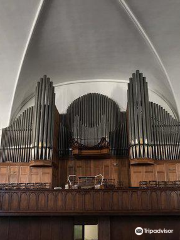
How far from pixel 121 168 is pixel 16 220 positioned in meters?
6.18

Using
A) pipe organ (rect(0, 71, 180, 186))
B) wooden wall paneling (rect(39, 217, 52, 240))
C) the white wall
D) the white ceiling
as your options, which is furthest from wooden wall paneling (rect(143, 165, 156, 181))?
wooden wall paneling (rect(39, 217, 52, 240))

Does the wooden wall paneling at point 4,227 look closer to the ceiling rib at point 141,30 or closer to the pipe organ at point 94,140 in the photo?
the pipe organ at point 94,140

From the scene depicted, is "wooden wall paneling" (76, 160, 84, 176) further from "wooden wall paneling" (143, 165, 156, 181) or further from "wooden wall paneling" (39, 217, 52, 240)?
"wooden wall paneling" (39, 217, 52, 240)

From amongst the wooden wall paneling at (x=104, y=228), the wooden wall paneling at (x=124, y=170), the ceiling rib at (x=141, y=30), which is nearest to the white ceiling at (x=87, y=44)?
the ceiling rib at (x=141, y=30)

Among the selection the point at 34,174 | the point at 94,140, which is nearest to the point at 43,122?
the point at 34,174

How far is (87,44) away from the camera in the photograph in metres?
16.3

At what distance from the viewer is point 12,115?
718 inches

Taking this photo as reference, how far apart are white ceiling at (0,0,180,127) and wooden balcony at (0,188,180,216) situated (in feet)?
19.1

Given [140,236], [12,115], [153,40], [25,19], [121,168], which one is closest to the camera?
[140,236]

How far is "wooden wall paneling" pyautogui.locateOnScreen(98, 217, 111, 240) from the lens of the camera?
12930 mm

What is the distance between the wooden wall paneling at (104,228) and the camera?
12.9 meters

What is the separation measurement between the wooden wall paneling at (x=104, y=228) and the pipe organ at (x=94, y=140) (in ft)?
10.1

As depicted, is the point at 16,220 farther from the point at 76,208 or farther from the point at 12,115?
the point at 12,115

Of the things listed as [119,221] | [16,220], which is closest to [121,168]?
[119,221]
